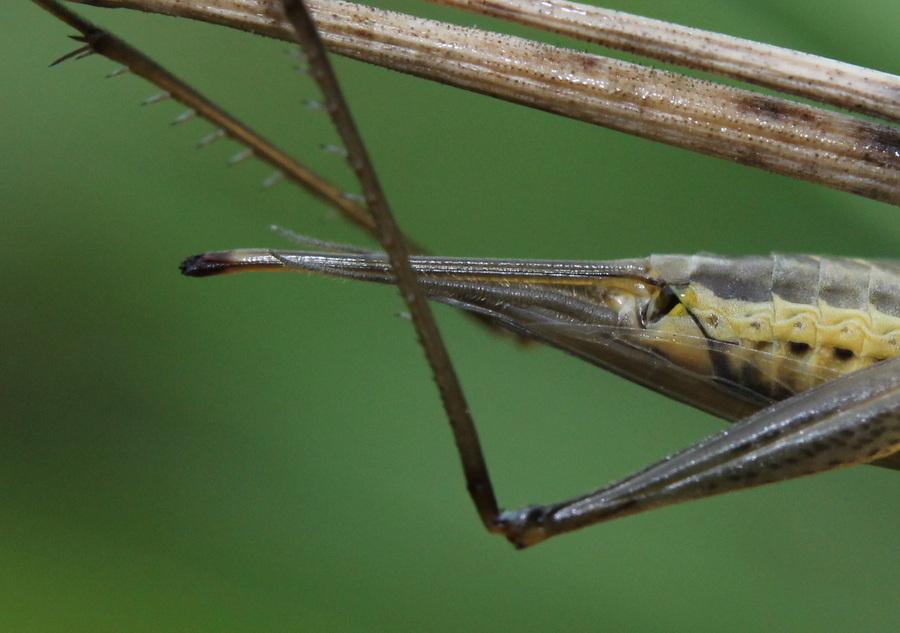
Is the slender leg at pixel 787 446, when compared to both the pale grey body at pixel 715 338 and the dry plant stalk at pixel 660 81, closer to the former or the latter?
the pale grey body at pixel 715 338

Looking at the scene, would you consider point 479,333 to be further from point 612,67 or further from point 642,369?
point 612,67

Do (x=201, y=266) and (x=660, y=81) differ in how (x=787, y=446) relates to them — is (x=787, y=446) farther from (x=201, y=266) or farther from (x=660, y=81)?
(x=201, y=266)

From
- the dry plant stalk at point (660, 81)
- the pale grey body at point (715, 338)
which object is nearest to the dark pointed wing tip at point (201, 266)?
the pale grey body at point (715, 338)

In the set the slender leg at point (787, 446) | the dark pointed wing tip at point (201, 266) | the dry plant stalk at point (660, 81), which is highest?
the dry plant stalk at point (660, 81)

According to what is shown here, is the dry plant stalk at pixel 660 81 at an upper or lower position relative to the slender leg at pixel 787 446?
upper

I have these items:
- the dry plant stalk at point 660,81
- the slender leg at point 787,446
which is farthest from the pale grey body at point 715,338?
the dry plant stalk at point 660,81

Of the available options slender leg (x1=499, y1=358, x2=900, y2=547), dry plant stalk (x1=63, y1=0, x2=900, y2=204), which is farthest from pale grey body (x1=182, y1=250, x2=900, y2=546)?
dry plant stalk (x1=63, y1=0, x2=900, y2=204)

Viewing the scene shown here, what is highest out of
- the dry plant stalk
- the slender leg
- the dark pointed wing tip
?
the dry plant stalk

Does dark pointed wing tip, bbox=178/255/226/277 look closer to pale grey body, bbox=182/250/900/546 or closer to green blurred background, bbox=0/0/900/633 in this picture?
pale grey body, bbox=182/250/900/546

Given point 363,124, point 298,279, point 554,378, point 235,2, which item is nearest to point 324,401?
point 298,279

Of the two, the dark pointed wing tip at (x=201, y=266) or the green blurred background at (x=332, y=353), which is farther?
the green blurred background at (x=332, y=353)
